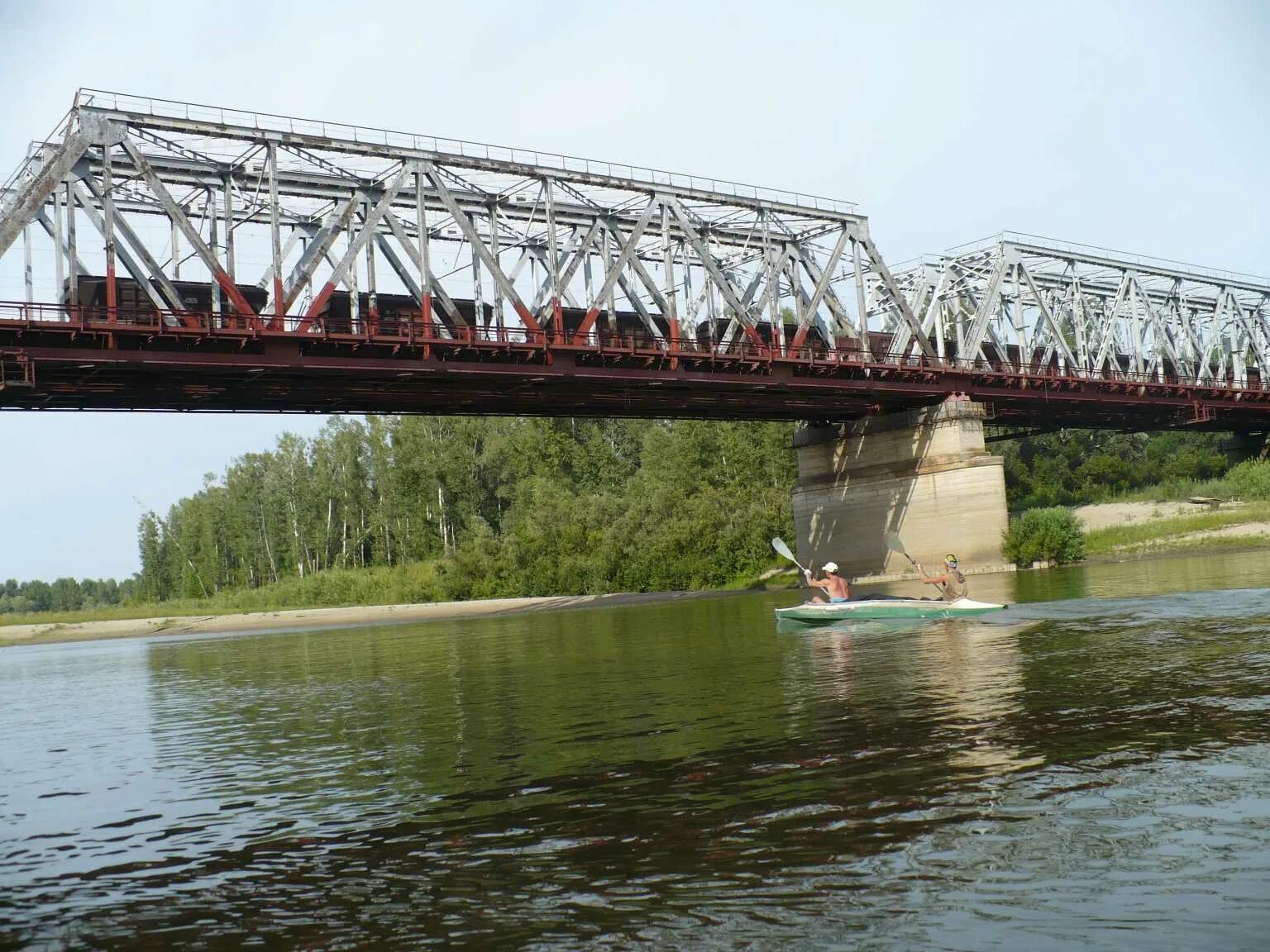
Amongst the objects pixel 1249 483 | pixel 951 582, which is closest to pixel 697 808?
pixel 951 582

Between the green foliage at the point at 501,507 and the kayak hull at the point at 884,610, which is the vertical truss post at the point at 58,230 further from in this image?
the green foliage at the point at 501,507

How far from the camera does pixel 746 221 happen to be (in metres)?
61.0

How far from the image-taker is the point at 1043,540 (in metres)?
59.4

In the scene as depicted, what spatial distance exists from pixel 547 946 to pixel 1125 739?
304 inches

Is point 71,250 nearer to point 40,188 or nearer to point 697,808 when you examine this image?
point 40,188

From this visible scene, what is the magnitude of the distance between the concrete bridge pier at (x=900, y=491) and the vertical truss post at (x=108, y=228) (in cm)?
3982

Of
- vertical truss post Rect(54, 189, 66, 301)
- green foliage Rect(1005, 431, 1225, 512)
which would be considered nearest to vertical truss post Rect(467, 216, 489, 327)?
→ vertical truss post Rect(54, 189, 66, 301)

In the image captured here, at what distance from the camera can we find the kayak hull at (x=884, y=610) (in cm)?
3084

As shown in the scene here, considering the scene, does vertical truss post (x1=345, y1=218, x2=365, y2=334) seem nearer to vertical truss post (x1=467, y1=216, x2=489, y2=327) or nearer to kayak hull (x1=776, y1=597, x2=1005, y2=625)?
vertical truss post (x1=467, y1=216, x2=489, y2=327)

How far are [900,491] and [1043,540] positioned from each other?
25.2ft

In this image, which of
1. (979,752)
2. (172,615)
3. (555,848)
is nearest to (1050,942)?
(555,848)

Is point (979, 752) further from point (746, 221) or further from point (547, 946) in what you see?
point (746, 221)

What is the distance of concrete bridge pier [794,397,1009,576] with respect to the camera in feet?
196

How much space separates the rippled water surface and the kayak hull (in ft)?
20.3
